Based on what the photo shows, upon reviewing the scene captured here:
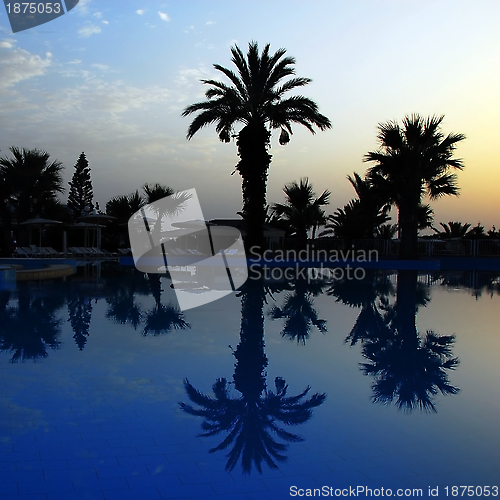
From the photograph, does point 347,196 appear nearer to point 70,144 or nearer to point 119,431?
point 70,144

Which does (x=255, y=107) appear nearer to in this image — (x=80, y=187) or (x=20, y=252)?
(x=20, y=252)

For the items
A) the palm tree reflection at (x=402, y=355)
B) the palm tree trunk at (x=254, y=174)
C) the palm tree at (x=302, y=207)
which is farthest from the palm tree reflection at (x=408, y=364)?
the palm tree at (x=302, y=207)

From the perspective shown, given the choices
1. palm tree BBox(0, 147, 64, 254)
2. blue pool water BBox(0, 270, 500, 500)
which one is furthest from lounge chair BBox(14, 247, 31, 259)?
blue pool water BBox(0, 270, 500, 500)

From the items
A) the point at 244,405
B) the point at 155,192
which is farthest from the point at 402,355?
the point at 155,192

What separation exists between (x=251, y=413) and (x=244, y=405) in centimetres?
19

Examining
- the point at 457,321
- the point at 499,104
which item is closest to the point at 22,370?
the point at 457,321

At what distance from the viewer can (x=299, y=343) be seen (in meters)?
6.63

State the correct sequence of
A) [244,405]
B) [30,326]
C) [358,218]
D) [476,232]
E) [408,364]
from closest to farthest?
[244,405] → [408,364] → [30,326] → [358,218] → [476,232]

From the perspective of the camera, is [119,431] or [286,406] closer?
[119,431]

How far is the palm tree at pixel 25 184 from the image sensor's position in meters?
23.9

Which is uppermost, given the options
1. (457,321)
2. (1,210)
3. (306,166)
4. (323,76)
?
(323,76)

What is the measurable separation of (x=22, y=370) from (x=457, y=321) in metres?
6.81

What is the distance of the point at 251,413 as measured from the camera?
13.2 ft

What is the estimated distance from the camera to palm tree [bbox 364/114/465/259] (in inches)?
750
